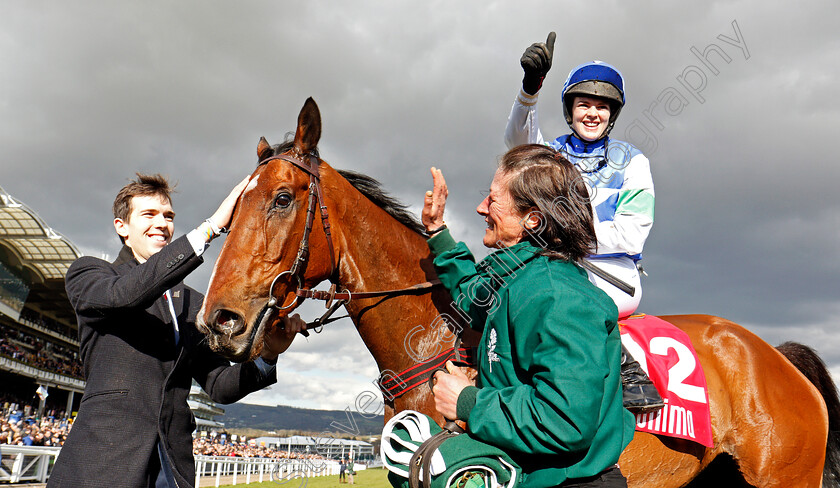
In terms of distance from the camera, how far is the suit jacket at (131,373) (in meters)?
2.45

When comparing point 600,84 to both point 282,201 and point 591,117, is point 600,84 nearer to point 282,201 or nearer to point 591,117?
point 591,117

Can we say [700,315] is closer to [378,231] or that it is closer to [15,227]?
[378,231]

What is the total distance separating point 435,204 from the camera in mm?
2615

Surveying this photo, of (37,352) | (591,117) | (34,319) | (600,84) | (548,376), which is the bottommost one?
(548,376)

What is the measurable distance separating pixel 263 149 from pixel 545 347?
2.49 m

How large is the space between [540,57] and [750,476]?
9.25 ft

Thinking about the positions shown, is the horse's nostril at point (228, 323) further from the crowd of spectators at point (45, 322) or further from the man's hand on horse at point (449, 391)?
the crowd of spectators at point (45, 322)

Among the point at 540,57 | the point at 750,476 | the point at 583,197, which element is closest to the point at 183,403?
the point at 583,197

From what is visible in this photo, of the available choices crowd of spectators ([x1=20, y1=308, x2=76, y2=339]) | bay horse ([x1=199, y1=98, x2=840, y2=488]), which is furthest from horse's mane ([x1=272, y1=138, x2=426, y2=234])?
crowd of spectators ([x1=20, y1=308, x2=76, y2=339])

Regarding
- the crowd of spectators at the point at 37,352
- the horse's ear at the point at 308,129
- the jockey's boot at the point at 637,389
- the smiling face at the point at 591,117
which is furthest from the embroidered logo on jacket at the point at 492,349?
the crowd of spectators at the point at 37,352

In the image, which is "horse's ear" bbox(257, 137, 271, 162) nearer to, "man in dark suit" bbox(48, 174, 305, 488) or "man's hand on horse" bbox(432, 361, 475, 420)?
"man in dark suit" bbox(48, 174, 305, 488)

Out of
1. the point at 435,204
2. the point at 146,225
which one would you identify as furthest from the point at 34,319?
the point at 435,204

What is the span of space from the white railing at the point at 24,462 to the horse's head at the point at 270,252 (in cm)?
1119

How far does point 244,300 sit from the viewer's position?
8.23ft
